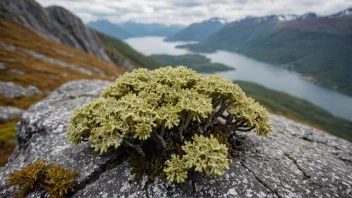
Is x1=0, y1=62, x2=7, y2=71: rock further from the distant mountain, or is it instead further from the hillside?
the distant mountain

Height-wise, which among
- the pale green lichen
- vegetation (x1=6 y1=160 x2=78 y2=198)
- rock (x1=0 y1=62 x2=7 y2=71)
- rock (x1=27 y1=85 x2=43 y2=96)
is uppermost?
the pale green lichen

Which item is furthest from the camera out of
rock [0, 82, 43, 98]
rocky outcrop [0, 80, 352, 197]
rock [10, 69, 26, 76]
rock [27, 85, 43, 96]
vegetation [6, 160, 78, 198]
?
rock [10, 69, 26, 76]

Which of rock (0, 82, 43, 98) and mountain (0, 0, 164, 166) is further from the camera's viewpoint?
rock (0, 82, 43, 98)

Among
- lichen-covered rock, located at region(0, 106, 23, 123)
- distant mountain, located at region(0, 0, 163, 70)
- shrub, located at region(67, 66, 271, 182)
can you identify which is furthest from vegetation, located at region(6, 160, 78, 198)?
distant mountain, located at region(0, 0, 163, 70)

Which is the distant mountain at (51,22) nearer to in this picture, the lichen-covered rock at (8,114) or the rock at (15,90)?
the rock at (15,90)

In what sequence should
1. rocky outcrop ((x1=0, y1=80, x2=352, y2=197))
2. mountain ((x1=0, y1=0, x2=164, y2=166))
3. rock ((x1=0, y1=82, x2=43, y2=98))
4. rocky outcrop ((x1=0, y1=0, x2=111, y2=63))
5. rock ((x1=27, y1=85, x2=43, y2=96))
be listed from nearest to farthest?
1. rocky outcrop ((x1=0, y1=80, x2=352, y2=197))
2. mountain ((x1=0, y1=0, x2=164, y2=166))
3. rock ((x1=0, y1=82, x2=43, y2=98))
4. rock ((x1=27, y1=85, x2=43, y2=96))
5. rocky outcrop ((x1=0, y1=0, x2=111, y2=63))

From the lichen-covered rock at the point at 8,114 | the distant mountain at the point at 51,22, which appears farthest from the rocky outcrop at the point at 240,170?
the distant mountain at the point at 51,22

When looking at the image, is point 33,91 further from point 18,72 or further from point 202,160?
point 202,160
